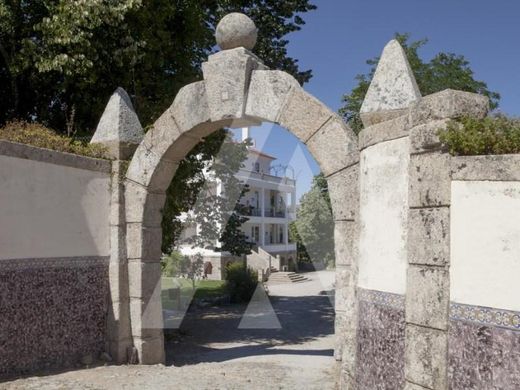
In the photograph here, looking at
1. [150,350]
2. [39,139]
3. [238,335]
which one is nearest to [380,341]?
[150,350]

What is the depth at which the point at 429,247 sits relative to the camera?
4.38 metres

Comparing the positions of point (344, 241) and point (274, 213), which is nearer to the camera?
point (344, 241)

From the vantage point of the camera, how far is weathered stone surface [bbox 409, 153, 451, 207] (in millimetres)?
4266

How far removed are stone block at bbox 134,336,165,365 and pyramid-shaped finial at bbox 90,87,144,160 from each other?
2788mm

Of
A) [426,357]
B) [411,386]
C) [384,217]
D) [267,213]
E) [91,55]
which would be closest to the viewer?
[426,357]

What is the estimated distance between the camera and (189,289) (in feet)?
75.3

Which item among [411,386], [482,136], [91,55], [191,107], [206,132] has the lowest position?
[411,386]

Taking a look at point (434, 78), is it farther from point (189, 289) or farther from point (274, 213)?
point (274, 213)

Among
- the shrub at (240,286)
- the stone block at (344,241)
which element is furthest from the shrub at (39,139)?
the shrub at (240,286)

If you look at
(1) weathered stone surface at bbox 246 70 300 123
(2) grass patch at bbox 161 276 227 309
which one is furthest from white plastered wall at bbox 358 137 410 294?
(2) grass patch at bbox 161 276 227 309

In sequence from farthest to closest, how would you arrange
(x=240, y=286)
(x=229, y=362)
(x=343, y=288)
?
(x=240, y=286)
(x=229, y=362)
(x=343, y=288)

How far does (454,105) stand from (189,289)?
19.7m

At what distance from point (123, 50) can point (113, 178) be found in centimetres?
311

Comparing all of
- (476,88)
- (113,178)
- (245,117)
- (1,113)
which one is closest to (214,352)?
(113,178)
